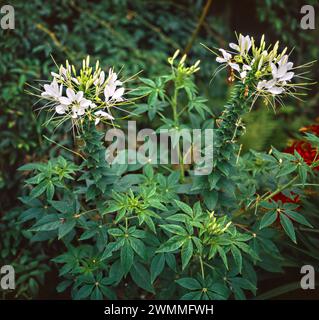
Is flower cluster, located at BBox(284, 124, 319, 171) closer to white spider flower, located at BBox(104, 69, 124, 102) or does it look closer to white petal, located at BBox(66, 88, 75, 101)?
white spider flower, located at BBox(104, 69, 124, 102)

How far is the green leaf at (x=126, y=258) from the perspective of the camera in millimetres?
1653

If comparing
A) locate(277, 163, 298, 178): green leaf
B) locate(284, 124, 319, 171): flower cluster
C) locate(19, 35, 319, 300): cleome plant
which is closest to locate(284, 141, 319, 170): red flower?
locate(284, 124, 319, 171): flower cluster

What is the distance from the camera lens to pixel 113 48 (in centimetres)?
305

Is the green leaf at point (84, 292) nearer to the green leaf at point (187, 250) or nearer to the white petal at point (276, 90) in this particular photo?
the green leaf at point (187, 250)

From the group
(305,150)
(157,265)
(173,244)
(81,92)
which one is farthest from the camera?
(305,150)

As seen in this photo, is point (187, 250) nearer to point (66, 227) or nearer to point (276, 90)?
point (66, 227)

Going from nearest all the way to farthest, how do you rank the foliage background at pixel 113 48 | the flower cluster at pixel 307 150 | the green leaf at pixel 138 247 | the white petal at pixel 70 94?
the white petal at pixel 70 94 < the green leaf at pixel 138 247 < the flower cluster at pixel 307 150 < the foliage background at pixel 113 48

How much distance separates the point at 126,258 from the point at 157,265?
15 centimetres

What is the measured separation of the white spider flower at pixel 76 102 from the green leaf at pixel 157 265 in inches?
23.6

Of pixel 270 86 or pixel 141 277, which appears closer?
pixel 270 86

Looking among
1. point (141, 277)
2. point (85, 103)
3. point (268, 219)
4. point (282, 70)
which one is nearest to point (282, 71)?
point (282, 70)

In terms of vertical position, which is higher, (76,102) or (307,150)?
(307,150)

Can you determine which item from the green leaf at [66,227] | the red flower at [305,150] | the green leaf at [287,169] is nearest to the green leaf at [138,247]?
the green leaf at [66,227]
